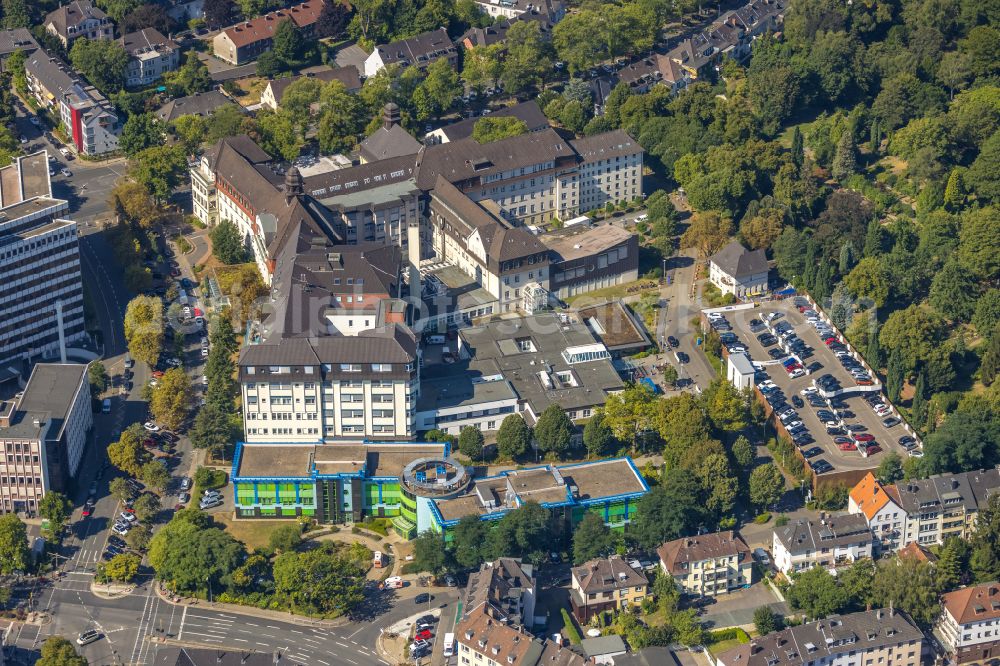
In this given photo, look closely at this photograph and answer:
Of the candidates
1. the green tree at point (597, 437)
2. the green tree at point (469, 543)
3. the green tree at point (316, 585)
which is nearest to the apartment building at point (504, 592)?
the green tree at point (469, 543)

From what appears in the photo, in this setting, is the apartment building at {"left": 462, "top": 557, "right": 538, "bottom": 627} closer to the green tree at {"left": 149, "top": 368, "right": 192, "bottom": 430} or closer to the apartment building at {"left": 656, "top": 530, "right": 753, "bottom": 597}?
the apartment building at {"left": 656, "top": 530, "right": 753, "bottom": 597}

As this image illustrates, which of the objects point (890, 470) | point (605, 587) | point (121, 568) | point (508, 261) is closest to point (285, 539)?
point (121, 568)

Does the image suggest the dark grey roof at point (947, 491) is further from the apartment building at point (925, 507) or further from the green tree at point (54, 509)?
the green tree at point (54, 509)

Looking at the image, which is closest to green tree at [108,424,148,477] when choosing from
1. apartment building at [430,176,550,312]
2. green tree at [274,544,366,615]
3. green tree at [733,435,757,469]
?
green tree at [274,544,366,615]

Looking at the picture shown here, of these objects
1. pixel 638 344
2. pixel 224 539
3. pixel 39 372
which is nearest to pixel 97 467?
pixel 39 372

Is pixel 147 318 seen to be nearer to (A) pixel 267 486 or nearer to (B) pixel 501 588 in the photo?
(A) pixel 267 486

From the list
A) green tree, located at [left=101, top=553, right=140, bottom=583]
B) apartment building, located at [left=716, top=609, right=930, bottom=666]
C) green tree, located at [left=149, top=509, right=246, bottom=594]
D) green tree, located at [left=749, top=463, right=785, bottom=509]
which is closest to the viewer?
apartment building, located at [left=716, top=609, right=930, bottom=666]
